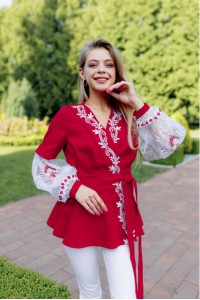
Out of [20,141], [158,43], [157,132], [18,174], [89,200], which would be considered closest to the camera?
[89,200]

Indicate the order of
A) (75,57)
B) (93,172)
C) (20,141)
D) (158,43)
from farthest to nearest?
(75,57) < (158,43) < (20,141) < (93,172)

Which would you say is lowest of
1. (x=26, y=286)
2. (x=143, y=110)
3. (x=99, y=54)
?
(x=26, y=286)

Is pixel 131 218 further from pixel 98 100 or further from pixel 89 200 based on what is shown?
pixel 98 100

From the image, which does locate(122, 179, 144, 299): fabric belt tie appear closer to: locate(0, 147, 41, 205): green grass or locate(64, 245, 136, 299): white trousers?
locate(64, 245, 136, 299): white trousers

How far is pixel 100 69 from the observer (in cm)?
173

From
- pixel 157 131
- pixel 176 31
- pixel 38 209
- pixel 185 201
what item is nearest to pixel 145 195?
pixel 185 201

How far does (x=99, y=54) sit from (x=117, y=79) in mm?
194

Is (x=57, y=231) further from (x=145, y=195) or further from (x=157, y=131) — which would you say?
(x=145, y=195)

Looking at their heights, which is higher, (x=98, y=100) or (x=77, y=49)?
(x=77, y=49)

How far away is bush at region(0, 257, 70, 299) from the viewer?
200 cm

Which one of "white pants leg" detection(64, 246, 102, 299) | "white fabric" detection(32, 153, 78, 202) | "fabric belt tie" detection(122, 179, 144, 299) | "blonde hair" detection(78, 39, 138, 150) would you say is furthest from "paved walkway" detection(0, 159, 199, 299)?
"blonde hair" detection(78, 39, 138, 150)

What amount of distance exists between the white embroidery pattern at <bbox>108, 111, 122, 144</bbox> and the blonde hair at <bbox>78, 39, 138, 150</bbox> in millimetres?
38

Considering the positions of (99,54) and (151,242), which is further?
(151,242)

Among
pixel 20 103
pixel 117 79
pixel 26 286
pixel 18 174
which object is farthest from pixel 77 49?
pixel 26 286
